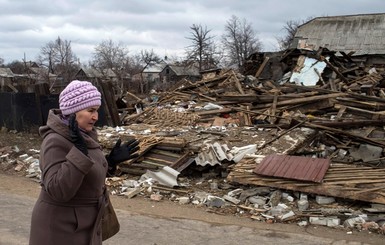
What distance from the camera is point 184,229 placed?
594 cm

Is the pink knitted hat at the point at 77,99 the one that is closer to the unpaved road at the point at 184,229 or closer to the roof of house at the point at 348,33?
the unpaved road at the point at 184,229

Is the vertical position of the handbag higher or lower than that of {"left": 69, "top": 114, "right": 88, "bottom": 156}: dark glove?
lower

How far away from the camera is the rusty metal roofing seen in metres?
7.43

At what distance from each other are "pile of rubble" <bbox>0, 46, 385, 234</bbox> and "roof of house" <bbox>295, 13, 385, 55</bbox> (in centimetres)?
1889

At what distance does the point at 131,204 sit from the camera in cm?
766

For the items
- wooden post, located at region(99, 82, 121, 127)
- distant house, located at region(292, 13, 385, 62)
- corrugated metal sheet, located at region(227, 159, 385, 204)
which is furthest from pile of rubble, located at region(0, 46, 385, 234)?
distant house, located at region(292, 13, 385, 62)

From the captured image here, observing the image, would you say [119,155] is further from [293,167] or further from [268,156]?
[268,156]

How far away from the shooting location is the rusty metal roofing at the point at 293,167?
743 cm

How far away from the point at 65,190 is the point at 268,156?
654cm

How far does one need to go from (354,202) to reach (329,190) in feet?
1.64

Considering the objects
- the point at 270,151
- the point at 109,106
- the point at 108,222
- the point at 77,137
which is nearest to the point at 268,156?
the point at 270,151

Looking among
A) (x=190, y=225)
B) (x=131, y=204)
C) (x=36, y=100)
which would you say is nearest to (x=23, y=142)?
(x=36, y=100)

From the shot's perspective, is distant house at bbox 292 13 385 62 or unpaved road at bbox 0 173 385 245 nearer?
unpaved road at bbox 0 173 385 245

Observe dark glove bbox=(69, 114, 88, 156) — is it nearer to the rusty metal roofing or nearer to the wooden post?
the rusty metal roofing
